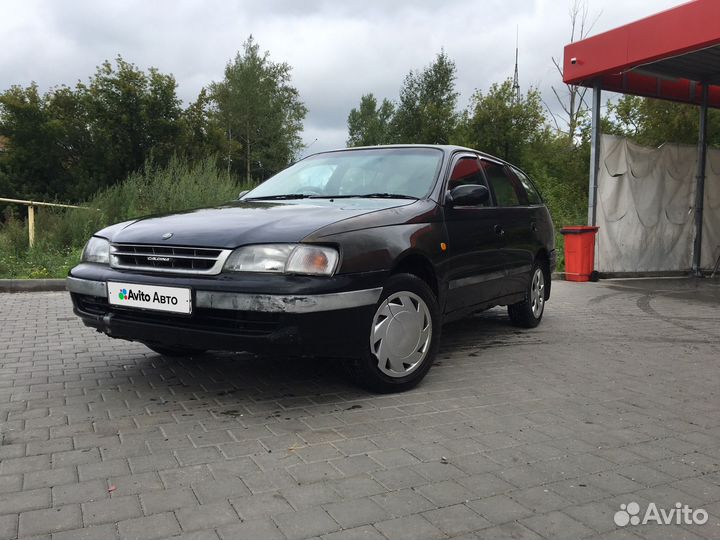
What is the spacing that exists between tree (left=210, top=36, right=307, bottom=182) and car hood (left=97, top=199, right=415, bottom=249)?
44747 millimetres

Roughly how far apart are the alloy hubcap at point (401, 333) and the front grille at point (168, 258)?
0.97 meters

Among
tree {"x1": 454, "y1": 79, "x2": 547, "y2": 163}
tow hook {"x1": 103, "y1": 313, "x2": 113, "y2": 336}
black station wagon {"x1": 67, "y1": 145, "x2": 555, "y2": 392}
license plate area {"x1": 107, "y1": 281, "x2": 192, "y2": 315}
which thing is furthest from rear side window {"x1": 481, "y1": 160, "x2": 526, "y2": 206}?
Answer: tree {"x1": 454, "y1": 79, "x2": 547, "y2": 163}

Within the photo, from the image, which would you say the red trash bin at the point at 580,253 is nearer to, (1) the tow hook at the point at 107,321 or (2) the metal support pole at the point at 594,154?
(2) the metal support pole at the point at 594,154

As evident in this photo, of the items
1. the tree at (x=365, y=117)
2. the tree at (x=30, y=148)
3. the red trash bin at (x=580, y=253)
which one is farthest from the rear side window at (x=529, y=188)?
the tree at (x=365, y=117)

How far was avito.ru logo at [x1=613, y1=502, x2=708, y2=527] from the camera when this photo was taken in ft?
7.41

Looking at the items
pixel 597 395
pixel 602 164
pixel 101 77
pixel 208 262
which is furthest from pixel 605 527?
pixel 101 77

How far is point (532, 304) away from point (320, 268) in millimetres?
3546

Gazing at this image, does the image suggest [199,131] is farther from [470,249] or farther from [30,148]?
[470,249]

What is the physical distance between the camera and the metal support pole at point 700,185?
1288 centimetres

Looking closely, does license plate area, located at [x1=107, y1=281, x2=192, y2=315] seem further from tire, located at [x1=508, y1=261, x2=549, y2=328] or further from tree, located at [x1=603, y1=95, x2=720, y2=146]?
tree, located at [x1=603, y1=95, x2=720, y2=146]

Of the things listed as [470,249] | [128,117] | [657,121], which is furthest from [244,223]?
[128,117]

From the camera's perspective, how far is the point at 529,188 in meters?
6.34

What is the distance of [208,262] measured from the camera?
3.32m

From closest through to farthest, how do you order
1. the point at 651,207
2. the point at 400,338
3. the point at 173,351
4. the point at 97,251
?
the point at 400,338 → the point at 97,251 → the point at 173,351 → the point at 651,207
